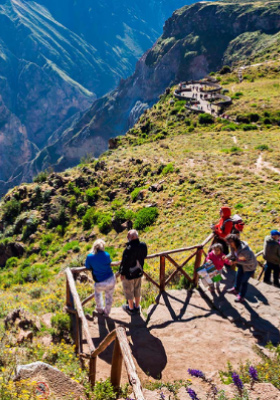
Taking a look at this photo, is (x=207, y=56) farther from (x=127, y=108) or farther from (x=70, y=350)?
(x=70, y=350)

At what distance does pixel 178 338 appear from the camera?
232 inches

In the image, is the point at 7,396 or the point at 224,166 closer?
the point at 7,396

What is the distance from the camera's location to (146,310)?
7.08 metres

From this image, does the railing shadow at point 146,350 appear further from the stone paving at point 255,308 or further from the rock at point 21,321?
the rock at point 21,321

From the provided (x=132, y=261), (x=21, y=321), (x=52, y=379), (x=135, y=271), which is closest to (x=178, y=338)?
(x=135, y=271)

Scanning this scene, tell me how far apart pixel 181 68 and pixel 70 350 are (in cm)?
13481

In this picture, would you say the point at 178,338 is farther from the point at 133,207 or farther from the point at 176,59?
the point at 176,59

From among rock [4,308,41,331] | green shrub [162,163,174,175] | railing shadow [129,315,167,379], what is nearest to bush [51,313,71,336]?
rock [4,308,41,331]

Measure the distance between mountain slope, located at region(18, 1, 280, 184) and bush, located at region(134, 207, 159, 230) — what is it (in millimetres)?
86344

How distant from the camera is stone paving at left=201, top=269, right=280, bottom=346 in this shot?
6.02 metres

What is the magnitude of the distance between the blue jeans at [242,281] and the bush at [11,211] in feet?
80.4

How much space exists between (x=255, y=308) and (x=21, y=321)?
18.2 feet

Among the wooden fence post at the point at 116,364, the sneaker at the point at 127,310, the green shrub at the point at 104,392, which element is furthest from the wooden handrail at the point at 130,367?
the sneaker at the point at 127,310

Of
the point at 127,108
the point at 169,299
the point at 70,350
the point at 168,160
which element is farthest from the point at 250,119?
the point at 127,108
